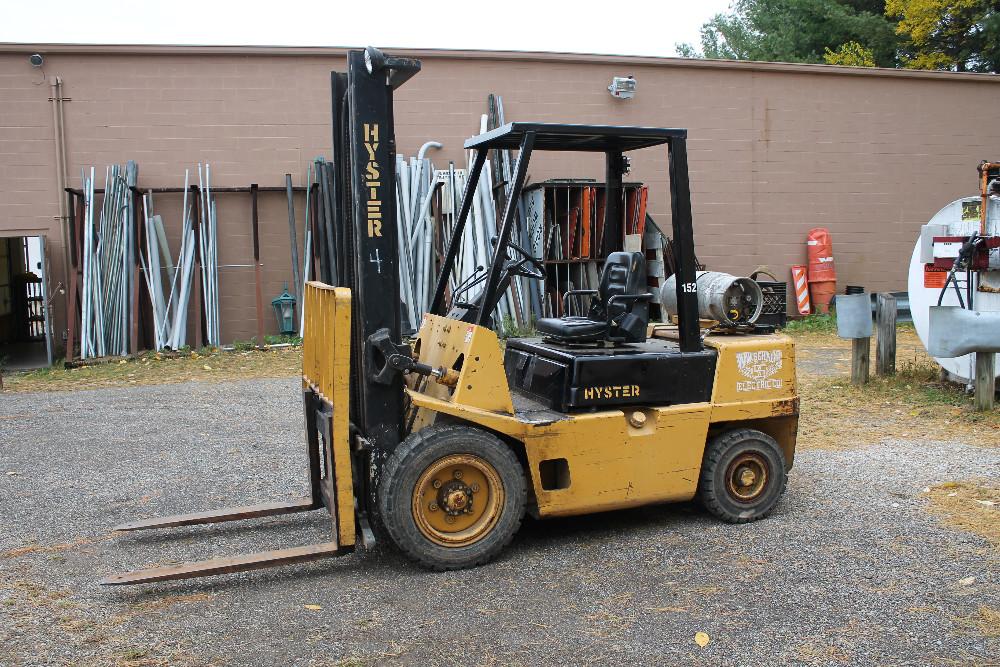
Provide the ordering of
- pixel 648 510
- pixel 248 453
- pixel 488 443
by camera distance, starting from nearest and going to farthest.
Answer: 1. pixel 488 443
2. pixel 648 510
3. pixel 248 453

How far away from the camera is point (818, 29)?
25.9 m

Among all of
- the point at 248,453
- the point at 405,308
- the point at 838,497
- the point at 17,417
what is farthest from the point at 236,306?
the point at 838,497

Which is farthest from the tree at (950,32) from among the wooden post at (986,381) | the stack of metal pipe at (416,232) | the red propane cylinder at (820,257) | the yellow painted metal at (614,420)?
the yellow painted metal at (614,420)

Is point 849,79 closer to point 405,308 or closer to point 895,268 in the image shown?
point 895,268

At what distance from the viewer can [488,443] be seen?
15.3ft

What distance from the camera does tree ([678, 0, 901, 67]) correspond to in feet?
80.9

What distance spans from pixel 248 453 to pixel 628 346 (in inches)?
138

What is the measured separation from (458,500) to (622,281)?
162 centimetres

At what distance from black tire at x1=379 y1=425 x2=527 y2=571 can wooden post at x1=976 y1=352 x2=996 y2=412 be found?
556 cm

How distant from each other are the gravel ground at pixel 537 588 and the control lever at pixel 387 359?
1.01 m

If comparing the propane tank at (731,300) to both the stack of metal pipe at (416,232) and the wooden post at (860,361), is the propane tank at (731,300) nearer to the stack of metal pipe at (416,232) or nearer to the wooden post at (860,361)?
the wooden post at (860,361)

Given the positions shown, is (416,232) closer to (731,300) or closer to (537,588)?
(731,300)

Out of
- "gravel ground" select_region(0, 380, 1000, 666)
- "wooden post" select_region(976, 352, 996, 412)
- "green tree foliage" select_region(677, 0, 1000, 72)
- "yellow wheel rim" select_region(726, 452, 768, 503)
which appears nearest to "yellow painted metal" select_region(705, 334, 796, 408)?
"yellow wheel rim" select_region(726, 452, 768, 503)

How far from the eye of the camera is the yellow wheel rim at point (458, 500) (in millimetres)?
4598
